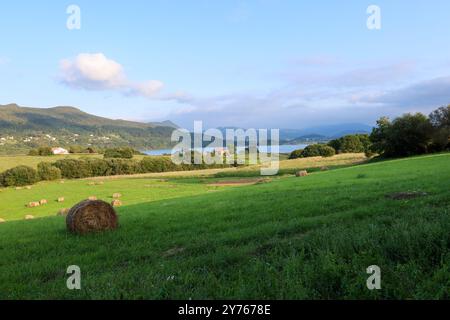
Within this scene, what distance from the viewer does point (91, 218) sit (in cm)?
1288

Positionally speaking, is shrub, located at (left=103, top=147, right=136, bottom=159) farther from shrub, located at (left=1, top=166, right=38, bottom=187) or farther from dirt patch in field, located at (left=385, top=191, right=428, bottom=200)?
dirt patch in field, located at (left=385, top=191, right=428, bottom=200)

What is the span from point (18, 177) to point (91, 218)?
89752 mm

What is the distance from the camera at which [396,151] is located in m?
67.9

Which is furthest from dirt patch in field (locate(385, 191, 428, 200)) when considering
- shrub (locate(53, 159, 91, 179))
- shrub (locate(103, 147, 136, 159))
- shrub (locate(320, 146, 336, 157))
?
shrub (locate(103, 147, 136, 159))

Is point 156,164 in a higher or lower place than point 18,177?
higher

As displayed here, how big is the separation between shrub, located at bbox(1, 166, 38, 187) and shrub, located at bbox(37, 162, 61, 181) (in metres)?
3.40

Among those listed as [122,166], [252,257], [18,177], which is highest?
[122,166]

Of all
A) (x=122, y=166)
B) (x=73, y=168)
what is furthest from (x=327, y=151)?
(x=73, y=168)

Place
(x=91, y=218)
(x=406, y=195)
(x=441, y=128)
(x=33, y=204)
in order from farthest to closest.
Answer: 1. (x=441, y=128)
2. (x=33, y=204)
3. (x=406, y=195)
4. (x=91, y=218)

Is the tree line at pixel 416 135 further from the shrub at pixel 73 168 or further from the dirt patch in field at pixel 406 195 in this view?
the shrub at pixel 73 168

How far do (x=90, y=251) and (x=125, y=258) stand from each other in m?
1.81

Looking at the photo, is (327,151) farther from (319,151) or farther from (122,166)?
(122,166)

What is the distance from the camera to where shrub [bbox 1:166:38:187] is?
8731cm
